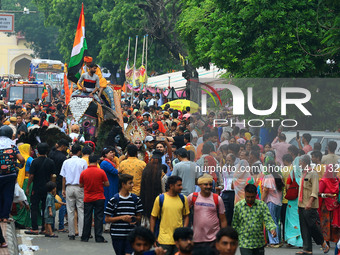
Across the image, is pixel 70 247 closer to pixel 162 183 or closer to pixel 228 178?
pixel 162 183

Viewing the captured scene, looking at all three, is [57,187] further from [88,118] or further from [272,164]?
[88,118]

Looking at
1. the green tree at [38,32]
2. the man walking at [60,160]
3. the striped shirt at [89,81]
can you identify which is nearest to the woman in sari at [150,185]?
the man walking at [60,160]

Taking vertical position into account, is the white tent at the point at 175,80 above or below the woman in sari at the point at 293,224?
above

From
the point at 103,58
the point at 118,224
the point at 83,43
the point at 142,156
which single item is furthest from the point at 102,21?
the point at 118,224

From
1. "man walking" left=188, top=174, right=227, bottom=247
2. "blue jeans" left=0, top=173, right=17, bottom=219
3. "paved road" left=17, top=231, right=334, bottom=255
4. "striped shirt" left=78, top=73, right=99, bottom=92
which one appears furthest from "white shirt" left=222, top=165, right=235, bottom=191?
"striped shirt" left=78, top=73, right=99, bottom=92

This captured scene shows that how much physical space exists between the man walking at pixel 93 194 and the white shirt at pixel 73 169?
1.23 feet

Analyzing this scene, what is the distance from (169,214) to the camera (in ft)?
30.5

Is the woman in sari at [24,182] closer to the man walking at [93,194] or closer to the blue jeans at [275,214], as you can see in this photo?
the man walking at [93,194]

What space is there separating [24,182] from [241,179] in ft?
12.8

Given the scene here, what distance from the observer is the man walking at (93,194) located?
484 inches

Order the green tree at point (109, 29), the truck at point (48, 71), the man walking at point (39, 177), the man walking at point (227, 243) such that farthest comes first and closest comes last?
the truck at point (48, 71), the green tree at point (109, 29), the man walking at point (39, 177), the man walking at point (227, 243)

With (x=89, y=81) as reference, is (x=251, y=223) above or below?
below

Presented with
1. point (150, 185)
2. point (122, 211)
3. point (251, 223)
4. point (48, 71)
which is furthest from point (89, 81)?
point (48, 71)

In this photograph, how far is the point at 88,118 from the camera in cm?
1870
